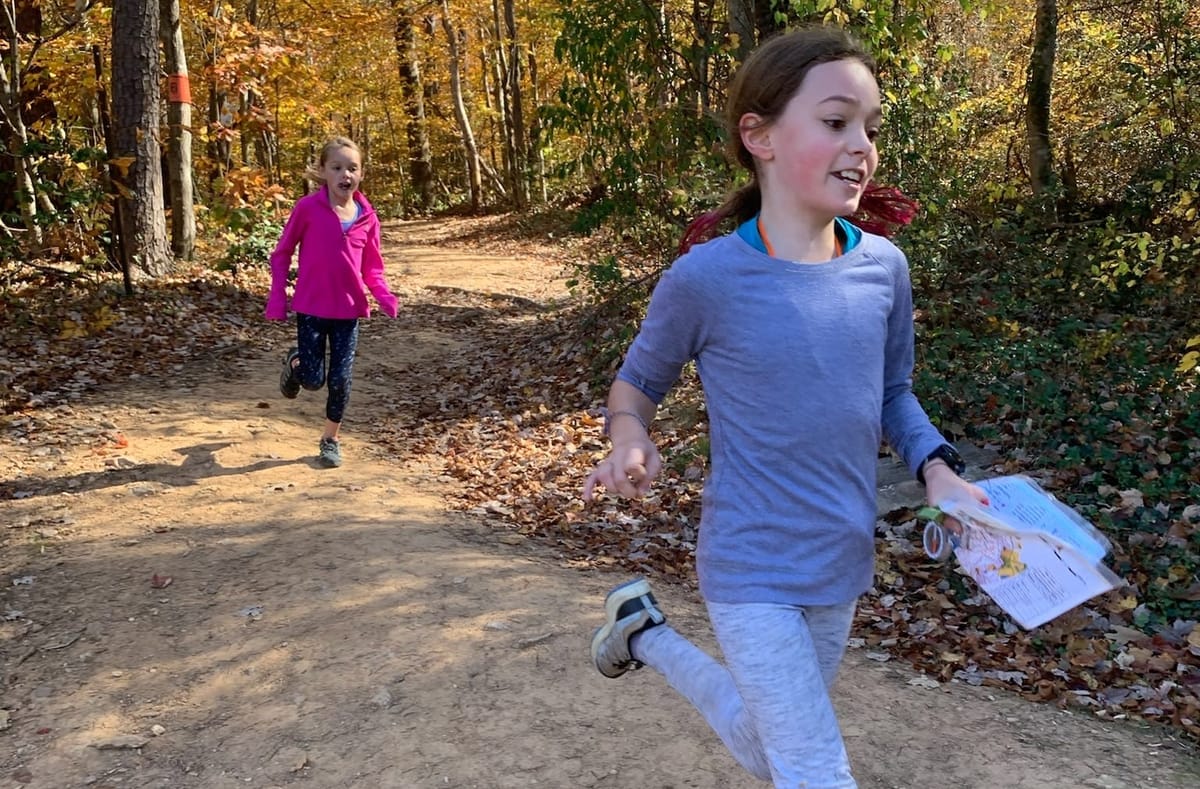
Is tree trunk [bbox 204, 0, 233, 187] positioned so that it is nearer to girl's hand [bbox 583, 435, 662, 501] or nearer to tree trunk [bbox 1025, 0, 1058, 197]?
tree trunk [bbox 1025, 0, 1058, 197]

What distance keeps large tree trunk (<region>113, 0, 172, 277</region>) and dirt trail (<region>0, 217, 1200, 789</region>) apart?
17.9 feet

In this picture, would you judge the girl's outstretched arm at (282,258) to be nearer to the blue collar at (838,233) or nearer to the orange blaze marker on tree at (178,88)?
the blue collar at (838,233)

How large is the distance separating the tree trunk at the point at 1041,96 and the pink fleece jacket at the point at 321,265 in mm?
7530

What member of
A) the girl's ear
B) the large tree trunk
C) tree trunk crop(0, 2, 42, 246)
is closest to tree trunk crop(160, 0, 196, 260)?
the large tree trunk

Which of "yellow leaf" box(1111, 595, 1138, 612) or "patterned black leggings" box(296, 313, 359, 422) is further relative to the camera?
"patterned black leggings" box(296, 313, 359, 422)

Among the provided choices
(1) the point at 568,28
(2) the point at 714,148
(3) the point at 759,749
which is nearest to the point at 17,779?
(3) the point at 759,749

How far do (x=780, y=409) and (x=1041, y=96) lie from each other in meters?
9.99

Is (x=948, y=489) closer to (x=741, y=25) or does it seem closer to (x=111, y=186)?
(x=741, y=25)

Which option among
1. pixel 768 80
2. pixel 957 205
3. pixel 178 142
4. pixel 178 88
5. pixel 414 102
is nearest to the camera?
pixel 768 80

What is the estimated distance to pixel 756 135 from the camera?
230cm

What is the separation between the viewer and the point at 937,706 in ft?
13.6

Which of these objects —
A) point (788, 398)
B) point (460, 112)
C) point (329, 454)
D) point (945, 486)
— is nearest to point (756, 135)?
point (788, 398)

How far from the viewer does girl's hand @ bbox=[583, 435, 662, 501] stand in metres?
2.11

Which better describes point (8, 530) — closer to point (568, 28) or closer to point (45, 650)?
point (45, 650)
